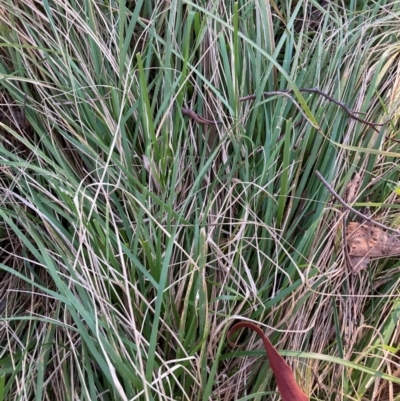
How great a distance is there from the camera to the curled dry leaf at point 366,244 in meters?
0.88

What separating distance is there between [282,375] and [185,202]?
33 centimetres

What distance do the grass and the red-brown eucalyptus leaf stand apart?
0.04 m

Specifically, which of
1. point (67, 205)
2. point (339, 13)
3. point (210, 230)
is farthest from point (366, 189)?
point (67, 205)

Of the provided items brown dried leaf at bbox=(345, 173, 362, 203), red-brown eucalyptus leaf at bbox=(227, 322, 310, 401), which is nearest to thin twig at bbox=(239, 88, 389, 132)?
brown dried leaf at bbox=(345, 173, 362, 203)

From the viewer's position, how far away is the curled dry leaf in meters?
0.88

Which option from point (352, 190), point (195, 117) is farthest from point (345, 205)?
point (195, 117)

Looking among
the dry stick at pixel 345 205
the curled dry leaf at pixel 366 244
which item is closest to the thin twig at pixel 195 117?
the dry stick at pixel 345 205

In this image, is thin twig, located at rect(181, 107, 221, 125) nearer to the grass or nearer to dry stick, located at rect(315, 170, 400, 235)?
the grass

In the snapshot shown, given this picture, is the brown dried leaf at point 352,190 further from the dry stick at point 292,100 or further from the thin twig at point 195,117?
the thin twig at point 195,117

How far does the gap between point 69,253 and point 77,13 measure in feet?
1.64

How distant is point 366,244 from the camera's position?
89cm

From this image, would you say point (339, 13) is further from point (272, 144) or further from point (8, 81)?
point (8, 81)

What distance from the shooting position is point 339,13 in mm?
1139

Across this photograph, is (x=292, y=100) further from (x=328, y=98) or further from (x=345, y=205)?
(x=345, y=205)
